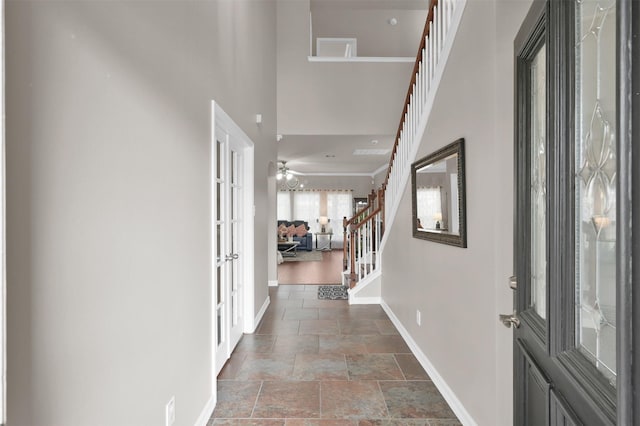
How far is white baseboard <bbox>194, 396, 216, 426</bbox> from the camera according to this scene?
215 cm

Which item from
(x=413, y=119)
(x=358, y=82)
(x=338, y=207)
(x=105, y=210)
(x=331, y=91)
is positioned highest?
(x=358, y=82)

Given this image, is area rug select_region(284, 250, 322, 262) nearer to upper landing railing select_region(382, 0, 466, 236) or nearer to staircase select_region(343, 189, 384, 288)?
staircase select_region(343, 189, 384, 288)

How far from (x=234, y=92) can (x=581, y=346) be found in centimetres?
291

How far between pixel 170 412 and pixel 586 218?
1876mm

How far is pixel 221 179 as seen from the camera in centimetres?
307

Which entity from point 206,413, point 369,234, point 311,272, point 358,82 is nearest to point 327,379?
point 206,413

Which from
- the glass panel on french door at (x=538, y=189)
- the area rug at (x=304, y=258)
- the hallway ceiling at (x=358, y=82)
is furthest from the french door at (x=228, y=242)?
the area rug at (x=304, y=258)

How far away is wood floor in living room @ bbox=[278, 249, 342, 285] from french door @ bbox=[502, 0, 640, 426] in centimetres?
587

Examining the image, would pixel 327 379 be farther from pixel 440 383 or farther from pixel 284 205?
pixel 284 205

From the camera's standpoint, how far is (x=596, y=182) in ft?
2.81

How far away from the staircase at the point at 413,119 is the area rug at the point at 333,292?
35cm

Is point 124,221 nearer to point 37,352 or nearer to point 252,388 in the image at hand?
point 37,352

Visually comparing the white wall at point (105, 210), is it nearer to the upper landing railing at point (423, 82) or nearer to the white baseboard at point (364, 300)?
the upper landing railing at point (423, 82)

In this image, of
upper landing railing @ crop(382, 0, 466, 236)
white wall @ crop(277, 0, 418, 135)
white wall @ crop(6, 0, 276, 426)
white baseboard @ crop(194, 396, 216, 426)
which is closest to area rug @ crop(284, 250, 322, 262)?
white wall @ crop(277, 0, 418, 135)
